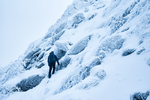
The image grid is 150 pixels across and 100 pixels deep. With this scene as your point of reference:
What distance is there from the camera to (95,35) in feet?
38.2

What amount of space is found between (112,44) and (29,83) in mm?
7518

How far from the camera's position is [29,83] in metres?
9.70

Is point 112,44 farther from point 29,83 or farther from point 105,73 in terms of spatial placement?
point 29,83

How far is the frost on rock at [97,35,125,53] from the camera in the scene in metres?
7.40

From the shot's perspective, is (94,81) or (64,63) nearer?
(94,81)

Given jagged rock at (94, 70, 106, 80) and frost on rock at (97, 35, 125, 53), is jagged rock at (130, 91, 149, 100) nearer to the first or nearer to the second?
jagged rock at (94, 70, 106, 80)

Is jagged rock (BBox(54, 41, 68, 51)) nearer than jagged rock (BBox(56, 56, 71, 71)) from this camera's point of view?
No

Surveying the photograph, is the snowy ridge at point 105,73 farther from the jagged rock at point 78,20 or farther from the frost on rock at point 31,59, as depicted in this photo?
the jagged rock at point 78,20

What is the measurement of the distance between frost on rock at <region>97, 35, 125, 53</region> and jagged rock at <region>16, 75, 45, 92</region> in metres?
5.76

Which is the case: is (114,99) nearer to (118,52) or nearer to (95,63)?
(95,63)

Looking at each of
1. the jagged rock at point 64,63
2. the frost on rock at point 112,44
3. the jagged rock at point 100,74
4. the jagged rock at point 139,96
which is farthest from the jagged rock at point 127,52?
the jagged rock at point 64,63

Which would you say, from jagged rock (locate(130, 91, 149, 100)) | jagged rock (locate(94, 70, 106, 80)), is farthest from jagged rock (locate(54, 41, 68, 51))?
jagged rock (locate(130, 91, 149, 100))

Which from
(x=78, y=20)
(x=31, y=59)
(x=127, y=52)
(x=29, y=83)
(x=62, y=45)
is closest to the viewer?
(x=127, y=52)

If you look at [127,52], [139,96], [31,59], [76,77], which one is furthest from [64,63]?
[31,59]
